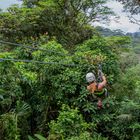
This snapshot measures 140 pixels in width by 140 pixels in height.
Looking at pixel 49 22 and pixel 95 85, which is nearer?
pixel 95 85

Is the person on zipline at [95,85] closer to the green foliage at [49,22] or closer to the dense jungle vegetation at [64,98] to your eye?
the dense jungle vegetation at [64,98]

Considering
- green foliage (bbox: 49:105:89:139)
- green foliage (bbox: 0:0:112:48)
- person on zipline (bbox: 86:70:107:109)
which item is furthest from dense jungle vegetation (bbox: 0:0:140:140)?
green foliage (bbox: 0:0:112:48)

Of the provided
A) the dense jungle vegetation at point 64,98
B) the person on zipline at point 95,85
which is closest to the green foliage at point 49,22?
the dense jungle vegetation at point 64,98

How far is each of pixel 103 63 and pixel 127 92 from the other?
109 cm

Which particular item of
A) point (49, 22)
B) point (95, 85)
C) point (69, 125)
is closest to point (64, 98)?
point (69, 125)

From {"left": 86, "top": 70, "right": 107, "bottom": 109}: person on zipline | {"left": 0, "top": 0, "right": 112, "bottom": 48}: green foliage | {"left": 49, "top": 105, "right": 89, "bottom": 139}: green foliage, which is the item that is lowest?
{"left": 49, "top": 105, "right": 89, "bottom": 139}: green foliage

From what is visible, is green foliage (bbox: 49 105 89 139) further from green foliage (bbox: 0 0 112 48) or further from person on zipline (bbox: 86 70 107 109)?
green foliage (bbox: 0 0 112 48)

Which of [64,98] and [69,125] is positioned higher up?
[64,98]

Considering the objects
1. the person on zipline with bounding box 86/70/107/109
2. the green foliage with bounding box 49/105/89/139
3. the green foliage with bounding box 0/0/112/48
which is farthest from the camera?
the green foliage with bounding box 0/0/112/48

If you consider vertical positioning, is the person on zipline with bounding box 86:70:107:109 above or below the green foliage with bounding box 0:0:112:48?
below

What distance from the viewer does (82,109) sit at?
9.66 metres

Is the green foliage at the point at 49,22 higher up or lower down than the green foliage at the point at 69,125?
higher up

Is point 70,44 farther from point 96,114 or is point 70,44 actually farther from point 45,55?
point 96,114

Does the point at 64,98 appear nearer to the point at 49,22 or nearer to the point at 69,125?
the point at 69,125
